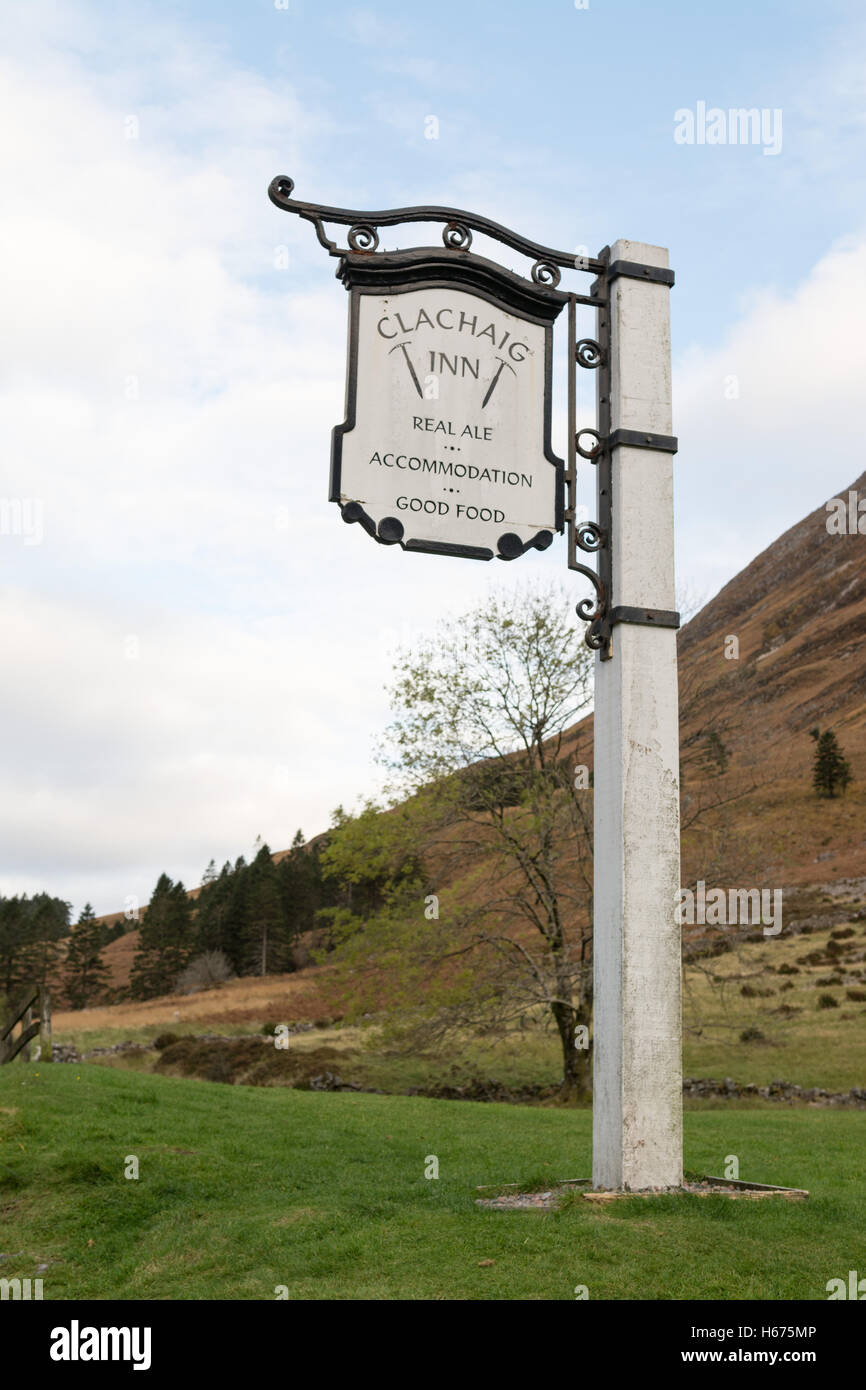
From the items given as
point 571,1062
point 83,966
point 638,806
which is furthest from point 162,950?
point 638,806

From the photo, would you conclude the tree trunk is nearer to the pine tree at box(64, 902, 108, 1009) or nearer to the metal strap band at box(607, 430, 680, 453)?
the metal strap band at box(607, 430, 680, 453)

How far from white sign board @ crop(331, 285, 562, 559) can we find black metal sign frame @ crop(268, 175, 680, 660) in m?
0.03

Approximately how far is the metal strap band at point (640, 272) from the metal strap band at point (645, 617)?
2.56m

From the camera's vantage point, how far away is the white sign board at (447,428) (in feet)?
24.9

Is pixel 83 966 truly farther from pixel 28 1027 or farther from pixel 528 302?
pixel 528 302

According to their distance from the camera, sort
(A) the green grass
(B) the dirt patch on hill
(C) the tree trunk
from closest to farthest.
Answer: (A) the green grass < (C) the tree trunk < (B) the dirt patch on hill

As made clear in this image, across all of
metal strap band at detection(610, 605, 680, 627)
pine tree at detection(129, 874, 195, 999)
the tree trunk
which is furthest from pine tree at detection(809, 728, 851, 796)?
metal strap band at detection(610, 605, 680, 627)

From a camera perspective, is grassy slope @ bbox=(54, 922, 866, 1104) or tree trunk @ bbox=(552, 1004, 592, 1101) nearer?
tree trunk @ bbox=(552, 1004, 592, 1101)

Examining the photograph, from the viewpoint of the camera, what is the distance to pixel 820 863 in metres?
62.3

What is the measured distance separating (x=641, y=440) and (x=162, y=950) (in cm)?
7600

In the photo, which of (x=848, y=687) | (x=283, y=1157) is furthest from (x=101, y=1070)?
(x=848, y=687)

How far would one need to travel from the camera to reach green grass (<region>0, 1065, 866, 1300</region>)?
5551mm
